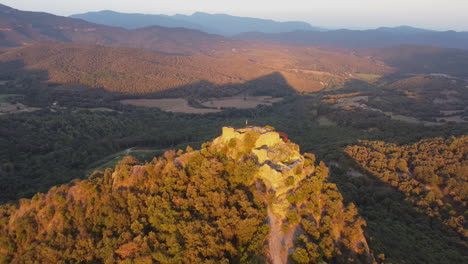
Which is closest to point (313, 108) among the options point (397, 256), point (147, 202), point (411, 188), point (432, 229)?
point (411, 188)

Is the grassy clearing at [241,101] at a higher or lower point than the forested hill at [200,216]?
lower

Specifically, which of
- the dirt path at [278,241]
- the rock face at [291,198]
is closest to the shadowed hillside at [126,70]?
the rock face at [291,198]

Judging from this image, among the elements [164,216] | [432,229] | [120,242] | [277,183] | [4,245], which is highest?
[277,183]

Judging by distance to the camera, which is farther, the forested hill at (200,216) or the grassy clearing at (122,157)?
the grassy clearing at (122,157)

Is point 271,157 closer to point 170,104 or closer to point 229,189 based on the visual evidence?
point 229,189

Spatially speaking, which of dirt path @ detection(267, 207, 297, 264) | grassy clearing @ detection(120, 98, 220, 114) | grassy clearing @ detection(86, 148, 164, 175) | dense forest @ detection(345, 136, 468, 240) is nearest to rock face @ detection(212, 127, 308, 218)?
dirt path @ detection(267, 207, 297, 264)

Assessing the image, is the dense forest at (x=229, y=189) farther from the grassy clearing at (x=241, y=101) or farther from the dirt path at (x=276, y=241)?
the grassy clearing at (x=241, y=101)

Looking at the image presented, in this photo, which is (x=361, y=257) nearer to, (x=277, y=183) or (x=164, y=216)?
(x=277, y=183)

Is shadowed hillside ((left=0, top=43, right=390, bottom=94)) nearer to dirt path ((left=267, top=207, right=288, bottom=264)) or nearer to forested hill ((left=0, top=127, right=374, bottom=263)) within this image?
forested hill ((left=0, top=127, right=374, bottom=263))
